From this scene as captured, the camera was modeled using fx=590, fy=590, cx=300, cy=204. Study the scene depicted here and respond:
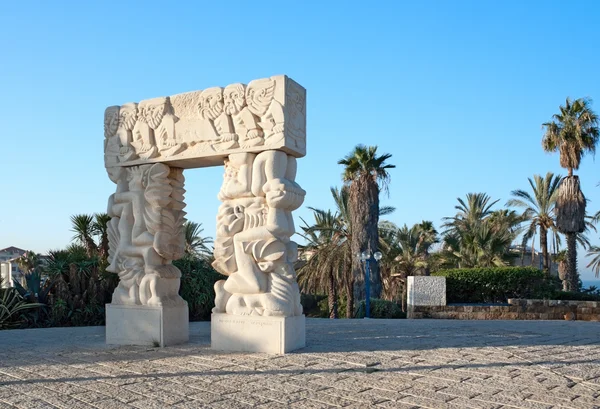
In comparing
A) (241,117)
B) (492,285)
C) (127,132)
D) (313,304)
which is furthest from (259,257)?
(313,304)

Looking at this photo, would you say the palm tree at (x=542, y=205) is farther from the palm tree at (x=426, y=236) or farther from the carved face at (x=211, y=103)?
the carved face at (x=211, y=103)

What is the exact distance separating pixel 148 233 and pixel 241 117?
2.00 metres

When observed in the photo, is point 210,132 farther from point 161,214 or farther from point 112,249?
point 112,249

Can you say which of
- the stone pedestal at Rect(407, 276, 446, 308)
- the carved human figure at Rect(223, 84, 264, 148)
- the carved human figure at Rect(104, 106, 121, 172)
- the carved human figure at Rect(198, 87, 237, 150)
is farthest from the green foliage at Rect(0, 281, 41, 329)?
the stone pedestal at Rect(407, 276, 446, 308)

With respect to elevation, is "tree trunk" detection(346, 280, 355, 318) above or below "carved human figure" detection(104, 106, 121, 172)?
below

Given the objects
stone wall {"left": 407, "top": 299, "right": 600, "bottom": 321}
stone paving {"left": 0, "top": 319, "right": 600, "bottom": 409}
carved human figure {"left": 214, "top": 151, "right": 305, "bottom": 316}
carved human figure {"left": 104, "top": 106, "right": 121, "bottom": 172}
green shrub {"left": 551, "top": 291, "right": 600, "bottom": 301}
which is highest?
carved human figure {"left": 104, "top": 106, "right": 121, "bottom": 172}

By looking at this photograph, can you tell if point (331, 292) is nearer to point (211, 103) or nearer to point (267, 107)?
point (211, 103)

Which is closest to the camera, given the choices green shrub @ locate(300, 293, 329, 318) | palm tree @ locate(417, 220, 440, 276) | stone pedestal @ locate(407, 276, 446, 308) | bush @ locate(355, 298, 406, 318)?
stone pedestal @ locate(407, 276, 446, 308)

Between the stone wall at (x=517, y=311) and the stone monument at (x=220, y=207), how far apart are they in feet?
29.4

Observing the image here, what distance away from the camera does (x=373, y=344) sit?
734 cm

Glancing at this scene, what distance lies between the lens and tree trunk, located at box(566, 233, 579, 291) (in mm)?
22109

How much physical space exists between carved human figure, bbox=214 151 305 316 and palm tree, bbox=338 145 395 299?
1277 centimetres

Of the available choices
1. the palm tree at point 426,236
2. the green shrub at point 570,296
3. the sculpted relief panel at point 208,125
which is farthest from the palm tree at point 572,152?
the sculpted relief panel at point 208,125

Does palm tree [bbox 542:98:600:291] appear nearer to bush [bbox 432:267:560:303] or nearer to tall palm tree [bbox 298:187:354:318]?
bush [bbox 432:267:560:303]
